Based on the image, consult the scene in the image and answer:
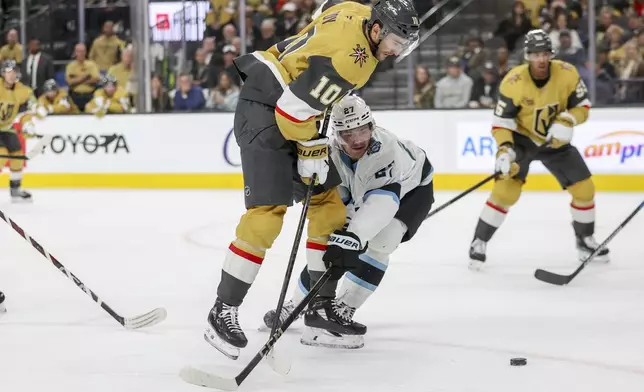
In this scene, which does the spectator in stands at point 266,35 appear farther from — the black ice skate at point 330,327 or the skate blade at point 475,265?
the black ice skate at point 330,327

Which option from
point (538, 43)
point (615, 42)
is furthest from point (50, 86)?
point (538, 43)

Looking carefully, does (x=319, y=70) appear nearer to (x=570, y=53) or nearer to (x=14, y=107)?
(x=570, y=53)

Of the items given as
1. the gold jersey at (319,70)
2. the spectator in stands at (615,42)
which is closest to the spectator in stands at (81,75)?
the spectator in stands at (615,42)

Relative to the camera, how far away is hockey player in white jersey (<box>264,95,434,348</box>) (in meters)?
3.16

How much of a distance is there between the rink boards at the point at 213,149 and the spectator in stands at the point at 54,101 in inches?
10.1

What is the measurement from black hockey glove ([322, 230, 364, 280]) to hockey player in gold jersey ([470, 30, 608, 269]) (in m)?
1.91

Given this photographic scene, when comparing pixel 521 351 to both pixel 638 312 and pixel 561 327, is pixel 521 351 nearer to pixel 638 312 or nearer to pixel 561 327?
pixel 561 327

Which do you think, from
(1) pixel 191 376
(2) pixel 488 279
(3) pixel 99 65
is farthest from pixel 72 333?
(3) pixel 99 65

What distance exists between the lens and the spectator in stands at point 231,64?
364 inches

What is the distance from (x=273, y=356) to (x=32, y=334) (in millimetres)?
1047

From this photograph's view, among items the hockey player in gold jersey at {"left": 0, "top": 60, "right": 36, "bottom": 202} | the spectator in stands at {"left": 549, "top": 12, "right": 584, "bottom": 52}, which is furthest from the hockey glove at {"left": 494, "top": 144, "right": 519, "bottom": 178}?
the hockey player in gold jersey at {"left": 0, "top": 60, "right": 36, "bottom": 202}

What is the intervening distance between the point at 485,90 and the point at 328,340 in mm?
5579

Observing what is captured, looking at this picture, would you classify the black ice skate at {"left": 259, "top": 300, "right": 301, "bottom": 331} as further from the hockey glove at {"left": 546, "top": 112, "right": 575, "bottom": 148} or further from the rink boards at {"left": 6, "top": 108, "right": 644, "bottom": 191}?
the rink boards at {"left": 6, "top": 108, "right": 644, "bottom": 191}

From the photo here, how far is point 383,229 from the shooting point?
332cm
